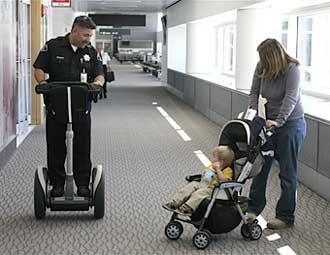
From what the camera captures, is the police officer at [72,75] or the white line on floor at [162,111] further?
the white line on floor at [162,111]

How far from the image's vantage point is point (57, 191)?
5523 millimetres

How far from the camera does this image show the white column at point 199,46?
16.4 metres

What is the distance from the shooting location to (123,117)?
1354cm

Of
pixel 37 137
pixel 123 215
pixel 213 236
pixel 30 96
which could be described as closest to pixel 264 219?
pixel 213 236

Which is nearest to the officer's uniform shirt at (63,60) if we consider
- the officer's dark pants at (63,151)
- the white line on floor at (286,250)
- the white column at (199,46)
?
the officer's dark pants at (63,151)

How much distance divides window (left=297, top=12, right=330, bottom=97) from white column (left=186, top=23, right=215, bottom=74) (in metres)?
5.61

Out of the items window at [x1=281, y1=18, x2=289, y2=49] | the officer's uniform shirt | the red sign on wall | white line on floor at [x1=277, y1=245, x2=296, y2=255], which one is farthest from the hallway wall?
the red sign on wall

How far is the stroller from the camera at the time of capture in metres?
4.78

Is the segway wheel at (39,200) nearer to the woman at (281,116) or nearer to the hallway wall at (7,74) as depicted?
the woman at (281,116)

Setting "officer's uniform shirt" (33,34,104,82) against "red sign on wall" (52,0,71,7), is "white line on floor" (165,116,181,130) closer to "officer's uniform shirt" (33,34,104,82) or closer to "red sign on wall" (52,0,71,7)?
"red sign on wall" (52,0,71,7)

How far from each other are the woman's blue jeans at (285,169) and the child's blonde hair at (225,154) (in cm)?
44

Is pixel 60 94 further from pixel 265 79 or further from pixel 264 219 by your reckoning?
pixel 264 219

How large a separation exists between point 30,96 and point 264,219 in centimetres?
713

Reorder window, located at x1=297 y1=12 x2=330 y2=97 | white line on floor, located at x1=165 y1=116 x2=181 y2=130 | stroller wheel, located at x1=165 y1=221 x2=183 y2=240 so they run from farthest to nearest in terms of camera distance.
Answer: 1. white line on floor, located at x1=165 y1=116 x2=181 y2=130
2. window, located at x1=297 y1=12 x2=330 y2=97
3. stroller wheel, located at x1=165 y1=221 x2=183 y2=240
